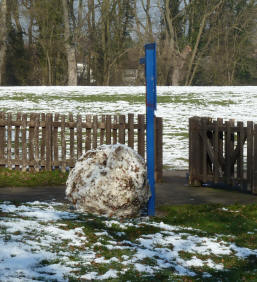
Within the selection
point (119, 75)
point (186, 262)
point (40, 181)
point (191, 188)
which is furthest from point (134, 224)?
point (119, 75)

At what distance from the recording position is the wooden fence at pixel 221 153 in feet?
35.4

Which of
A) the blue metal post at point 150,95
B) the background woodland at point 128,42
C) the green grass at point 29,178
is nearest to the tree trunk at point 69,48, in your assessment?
the background woodland at point 128,42

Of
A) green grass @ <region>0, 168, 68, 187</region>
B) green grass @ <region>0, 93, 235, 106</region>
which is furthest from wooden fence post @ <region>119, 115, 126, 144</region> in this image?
green grass @ <region>0, 93, 235, 106</region>

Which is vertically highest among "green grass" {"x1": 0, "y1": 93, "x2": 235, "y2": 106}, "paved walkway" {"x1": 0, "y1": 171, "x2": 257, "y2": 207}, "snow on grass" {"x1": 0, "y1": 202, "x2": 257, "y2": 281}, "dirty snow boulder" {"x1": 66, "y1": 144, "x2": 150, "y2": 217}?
"green grass" {"x1": 0, "y1": 93, "x2": 235, "y2": 106}

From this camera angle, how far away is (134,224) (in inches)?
309

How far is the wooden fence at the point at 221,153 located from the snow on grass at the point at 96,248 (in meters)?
3.42

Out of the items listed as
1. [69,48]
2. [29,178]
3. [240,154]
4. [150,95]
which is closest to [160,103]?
[29,178]

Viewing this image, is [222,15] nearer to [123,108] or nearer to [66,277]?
[123,108]

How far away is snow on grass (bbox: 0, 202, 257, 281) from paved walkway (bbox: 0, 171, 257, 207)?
2.05 metres

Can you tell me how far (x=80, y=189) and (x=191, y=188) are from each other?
362 cm

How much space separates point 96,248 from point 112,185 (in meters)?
2.12

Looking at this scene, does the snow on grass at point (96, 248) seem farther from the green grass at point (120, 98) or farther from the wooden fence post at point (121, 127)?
the green grass at point (120, 98)

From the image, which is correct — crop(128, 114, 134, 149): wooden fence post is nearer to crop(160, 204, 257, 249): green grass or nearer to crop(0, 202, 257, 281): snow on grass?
crop(160, 204, 257, 249): green grass

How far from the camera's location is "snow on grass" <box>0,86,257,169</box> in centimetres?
2303
